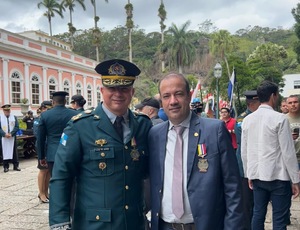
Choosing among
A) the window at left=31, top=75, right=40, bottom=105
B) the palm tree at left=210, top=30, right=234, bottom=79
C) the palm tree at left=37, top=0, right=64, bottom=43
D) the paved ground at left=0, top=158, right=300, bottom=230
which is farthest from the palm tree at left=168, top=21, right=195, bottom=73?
the paved ground at left=0, top=158, right=300, bottom=230

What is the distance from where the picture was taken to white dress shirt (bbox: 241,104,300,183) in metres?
3.32

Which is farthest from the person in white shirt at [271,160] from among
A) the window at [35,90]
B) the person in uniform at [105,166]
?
the window at [35,90]

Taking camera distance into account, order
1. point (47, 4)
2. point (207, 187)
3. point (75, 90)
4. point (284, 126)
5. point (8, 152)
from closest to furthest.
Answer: point (207, 187) → point (284, 126) → point (8, 152) → point (75, 90) → point (47, 4)

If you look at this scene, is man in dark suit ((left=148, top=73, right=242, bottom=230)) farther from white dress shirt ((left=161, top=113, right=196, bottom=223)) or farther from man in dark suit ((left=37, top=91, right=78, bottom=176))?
man in dark suit ((left=37, top=91, right=78, bottom=176))

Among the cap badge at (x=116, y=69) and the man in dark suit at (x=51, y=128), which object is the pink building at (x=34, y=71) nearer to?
the man in dark suit at (x=51, y=128)

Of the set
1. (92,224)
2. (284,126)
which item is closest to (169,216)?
(92,224)

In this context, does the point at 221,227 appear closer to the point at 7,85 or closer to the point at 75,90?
the point at 7,85

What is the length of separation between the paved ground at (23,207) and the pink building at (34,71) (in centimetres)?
1411

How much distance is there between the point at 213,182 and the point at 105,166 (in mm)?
730

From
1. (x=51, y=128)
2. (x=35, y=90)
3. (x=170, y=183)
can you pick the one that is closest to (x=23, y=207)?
(x=51, y=128)

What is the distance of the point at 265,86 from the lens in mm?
3590

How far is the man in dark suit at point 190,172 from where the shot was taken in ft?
6.82

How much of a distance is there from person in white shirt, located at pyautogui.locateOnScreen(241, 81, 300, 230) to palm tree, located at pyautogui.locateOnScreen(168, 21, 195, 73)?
45976 mm

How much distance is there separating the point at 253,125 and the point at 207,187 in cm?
173
